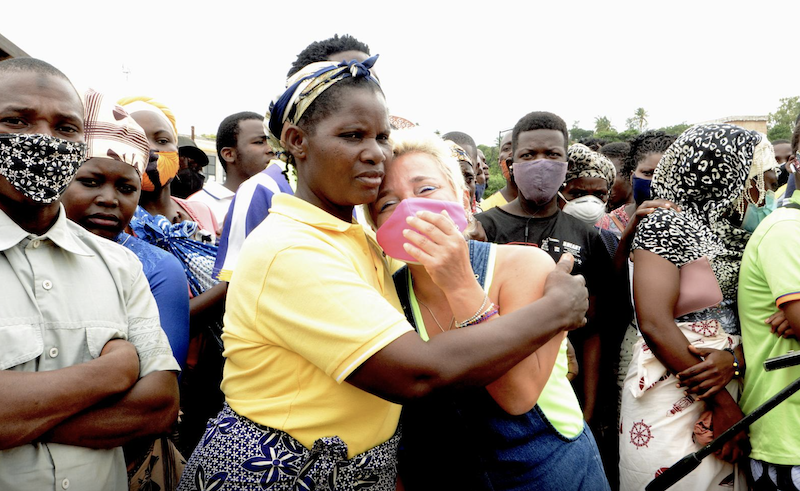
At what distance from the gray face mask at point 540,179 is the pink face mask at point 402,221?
2259mm

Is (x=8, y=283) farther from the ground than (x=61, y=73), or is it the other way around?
(x=61, y=73)

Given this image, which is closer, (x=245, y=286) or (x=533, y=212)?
(x=245, y=286)

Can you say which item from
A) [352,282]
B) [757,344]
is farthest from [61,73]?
[757,344]

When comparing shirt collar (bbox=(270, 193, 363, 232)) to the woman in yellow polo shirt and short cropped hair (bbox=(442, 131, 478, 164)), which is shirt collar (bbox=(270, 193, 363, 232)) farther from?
short cropped hair (bbox=(442, 131, 478, 164))

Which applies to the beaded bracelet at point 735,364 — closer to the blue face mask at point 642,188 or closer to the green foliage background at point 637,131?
the blue face mask at point 642,188

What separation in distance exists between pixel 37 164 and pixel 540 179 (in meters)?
3.12

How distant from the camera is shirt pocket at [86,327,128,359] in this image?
5.68ft

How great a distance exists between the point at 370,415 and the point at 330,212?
0.69 m

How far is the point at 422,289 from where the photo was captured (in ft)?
6.39

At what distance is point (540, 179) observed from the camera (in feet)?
12.9

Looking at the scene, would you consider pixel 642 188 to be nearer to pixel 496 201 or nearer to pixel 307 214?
pixel 496 201

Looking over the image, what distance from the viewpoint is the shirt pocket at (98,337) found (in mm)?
1732

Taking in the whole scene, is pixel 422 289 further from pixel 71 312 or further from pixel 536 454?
pixel 71 312

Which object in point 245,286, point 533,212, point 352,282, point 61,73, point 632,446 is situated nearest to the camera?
point 352,282
